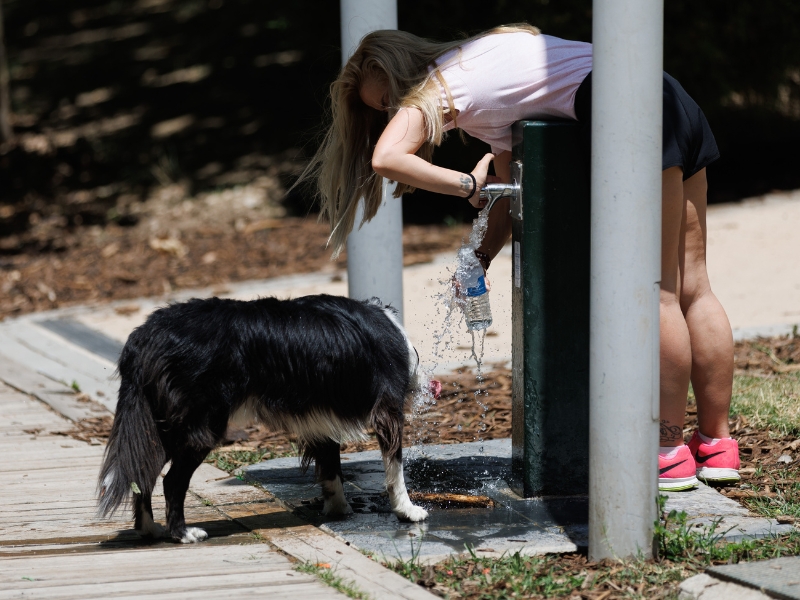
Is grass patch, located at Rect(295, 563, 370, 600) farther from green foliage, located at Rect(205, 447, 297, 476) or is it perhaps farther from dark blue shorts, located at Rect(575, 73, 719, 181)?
dark blue shorts, located at Rect(575, 73, 719, 181)

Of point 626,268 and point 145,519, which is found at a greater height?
point 626,268

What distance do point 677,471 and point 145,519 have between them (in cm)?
187

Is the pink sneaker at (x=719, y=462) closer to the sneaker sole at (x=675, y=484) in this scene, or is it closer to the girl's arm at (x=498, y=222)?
the sneaker sole at (x=675, y=484)

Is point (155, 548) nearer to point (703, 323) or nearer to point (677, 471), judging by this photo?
point (677, 471)

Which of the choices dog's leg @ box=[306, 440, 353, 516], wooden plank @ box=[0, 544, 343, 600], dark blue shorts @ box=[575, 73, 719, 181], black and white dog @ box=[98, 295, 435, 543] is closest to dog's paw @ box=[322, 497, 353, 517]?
dog's leg @ box=[306, 440, 353, 516]

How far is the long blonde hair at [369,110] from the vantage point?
3.24 metres

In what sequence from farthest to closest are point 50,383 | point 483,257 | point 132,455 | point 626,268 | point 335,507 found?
point 50,383 < point 483,257 < point 335,507 < point 132,455 < point 626,268

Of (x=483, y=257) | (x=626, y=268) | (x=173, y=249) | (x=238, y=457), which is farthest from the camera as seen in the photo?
(x=173, y=249)

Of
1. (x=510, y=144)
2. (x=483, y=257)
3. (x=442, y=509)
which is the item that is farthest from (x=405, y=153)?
(x=442, y=509)

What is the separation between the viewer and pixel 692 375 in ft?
12.2

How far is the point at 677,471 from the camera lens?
3.52 metres

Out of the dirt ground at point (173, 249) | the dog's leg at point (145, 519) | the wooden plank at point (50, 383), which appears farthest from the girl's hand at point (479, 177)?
the dirt ground at point (173, 249)

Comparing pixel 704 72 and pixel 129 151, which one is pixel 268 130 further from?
pixel 704 72

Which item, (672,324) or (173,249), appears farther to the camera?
(173,249)
